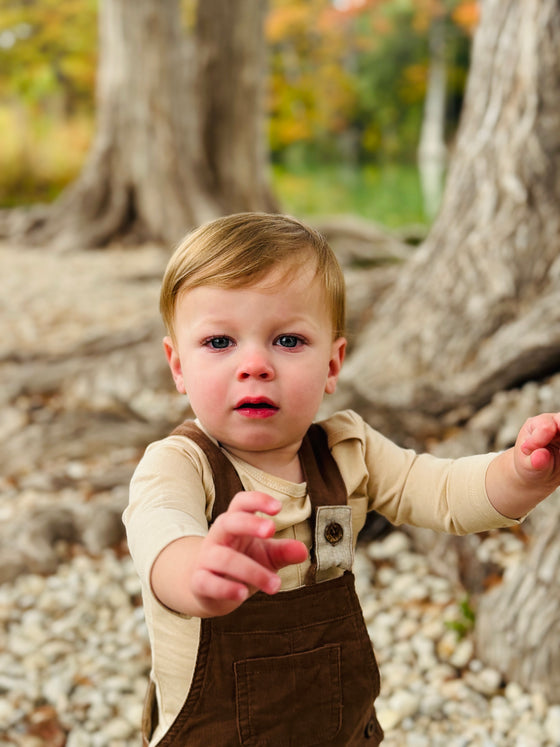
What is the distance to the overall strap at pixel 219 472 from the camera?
123cm

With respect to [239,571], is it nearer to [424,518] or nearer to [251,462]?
[251,462]

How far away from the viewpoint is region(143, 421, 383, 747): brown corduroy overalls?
1218 millimetres

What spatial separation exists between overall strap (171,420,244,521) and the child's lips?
9 centimetres

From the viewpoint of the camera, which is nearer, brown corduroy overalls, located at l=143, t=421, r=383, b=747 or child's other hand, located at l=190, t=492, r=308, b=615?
child's other hand, located at l=190, t=492, r=308, b=615

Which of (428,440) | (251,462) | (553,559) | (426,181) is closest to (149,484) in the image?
(251,462)

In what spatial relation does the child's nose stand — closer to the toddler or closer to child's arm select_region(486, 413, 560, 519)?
the toddler

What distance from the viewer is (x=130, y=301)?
6246 millimetres

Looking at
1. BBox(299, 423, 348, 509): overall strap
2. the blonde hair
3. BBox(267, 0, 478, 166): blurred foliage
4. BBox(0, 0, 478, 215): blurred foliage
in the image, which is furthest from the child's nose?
BBox(267, 0, 478, 166): blurred foliage

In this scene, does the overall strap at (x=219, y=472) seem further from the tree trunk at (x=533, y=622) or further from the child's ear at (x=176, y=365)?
the tree trunk at (x=533, y=622)

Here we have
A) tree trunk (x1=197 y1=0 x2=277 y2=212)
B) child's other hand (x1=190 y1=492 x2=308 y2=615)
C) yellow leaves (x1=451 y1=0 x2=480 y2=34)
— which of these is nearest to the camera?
child's other hand (x1=190 y1=492 x2=308 y2=615)

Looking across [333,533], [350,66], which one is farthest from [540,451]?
[350,66]

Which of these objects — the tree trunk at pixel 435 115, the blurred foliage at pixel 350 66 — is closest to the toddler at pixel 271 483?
the tree trunk at pixel 435 115

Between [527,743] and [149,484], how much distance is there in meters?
1.44

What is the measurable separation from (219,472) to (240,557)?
1.30 feet
